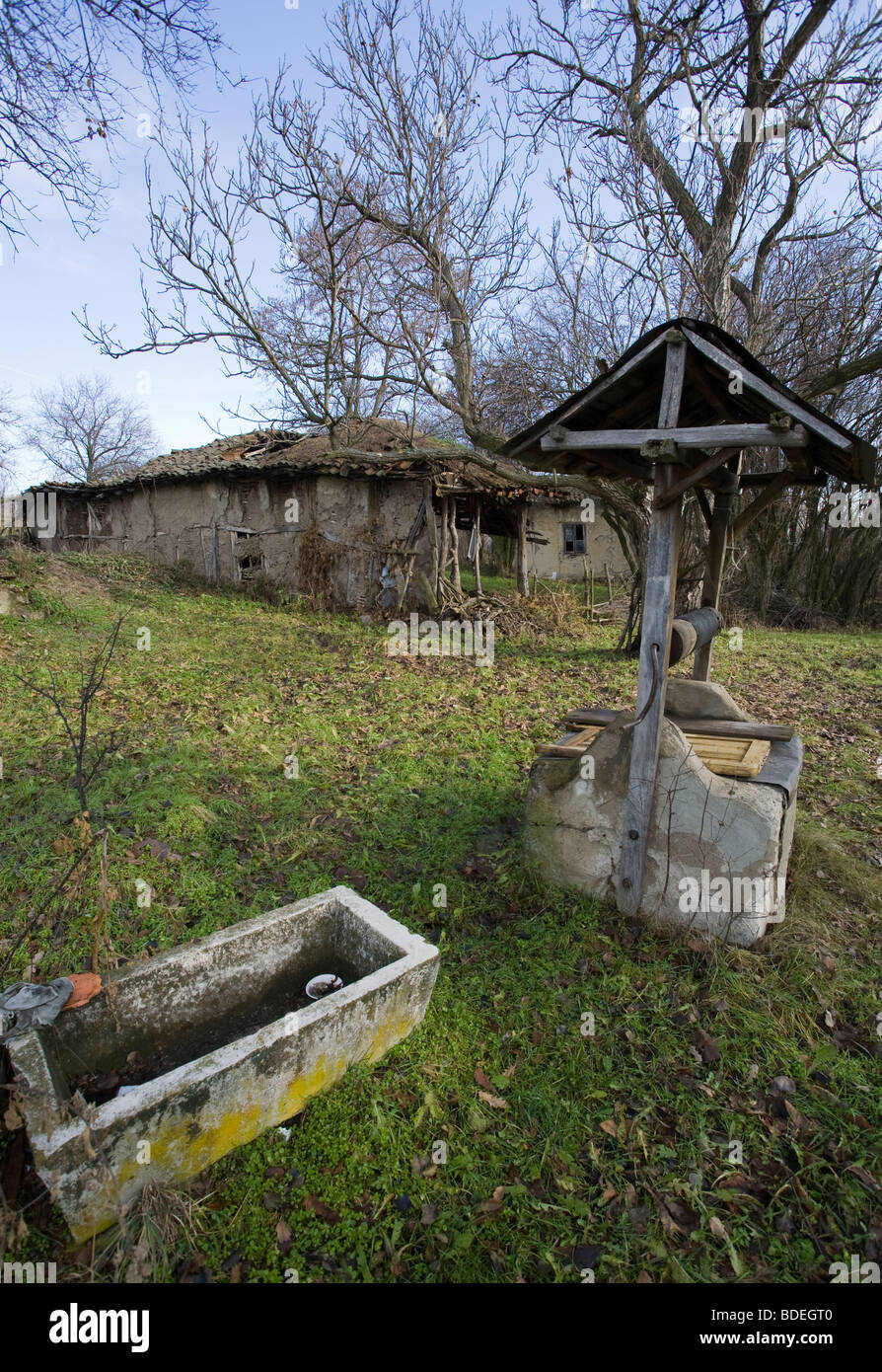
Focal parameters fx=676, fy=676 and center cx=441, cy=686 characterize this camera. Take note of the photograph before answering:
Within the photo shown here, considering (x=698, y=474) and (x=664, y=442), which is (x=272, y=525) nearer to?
(x=664, y=442)

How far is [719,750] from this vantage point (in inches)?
181

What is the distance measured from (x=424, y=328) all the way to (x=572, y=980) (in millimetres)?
10803

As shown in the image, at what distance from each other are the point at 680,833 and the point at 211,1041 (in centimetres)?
277

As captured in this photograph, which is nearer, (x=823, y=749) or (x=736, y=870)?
(x=736, y=870)

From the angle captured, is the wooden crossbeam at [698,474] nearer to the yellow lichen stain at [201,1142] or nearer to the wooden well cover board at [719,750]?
the wooden well cover board at [719,750]

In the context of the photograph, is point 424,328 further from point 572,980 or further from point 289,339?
point 572,980

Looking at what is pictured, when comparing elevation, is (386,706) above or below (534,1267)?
above

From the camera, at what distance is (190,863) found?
15.4ft

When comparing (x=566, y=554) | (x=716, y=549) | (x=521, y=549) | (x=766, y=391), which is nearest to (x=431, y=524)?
(x=521, y=549)

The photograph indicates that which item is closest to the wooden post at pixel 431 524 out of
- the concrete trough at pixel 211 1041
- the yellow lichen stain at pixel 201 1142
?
the concrete trough at pixel 211 1041

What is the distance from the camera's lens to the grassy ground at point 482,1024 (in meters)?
2.48

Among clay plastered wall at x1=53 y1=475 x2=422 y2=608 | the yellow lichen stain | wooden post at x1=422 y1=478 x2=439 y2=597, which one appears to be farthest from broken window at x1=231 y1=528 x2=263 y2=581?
the yellow lichen stain

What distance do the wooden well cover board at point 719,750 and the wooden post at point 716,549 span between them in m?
0.78
